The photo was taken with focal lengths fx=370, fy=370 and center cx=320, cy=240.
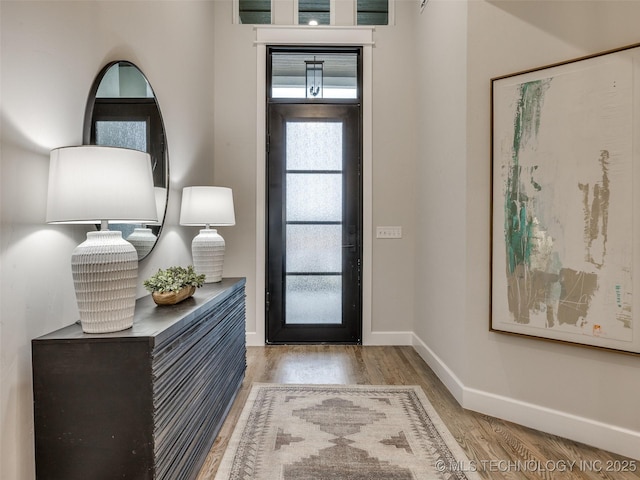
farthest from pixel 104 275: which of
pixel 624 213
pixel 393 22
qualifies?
pixel 393 22

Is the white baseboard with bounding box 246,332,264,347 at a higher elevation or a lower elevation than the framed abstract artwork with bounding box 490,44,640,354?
lower

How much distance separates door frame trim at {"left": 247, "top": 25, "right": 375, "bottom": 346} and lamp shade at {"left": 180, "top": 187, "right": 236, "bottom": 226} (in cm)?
101

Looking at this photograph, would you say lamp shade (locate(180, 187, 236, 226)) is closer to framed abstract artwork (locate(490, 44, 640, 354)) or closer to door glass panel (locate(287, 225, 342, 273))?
door glass panel (locate(287, 225, 342, 273))

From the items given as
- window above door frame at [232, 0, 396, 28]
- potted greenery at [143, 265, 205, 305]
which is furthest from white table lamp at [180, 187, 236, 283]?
window above door frame at [232, 0, 396, 28]

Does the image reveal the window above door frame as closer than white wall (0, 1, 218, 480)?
No

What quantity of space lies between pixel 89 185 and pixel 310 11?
3.15m

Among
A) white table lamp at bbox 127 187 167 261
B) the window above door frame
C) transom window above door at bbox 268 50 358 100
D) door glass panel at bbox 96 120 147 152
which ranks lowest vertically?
white table lamp at bbox 127 187 167 261

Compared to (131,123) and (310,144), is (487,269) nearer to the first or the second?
(310,144)

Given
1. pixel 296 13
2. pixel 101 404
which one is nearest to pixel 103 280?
pixel 101 404

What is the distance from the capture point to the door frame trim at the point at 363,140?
348cm

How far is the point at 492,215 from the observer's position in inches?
86.4

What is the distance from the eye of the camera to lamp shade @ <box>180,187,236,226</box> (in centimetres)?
243

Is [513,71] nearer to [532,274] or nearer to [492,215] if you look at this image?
[492,215]

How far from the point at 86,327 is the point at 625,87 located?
2.53 meters
